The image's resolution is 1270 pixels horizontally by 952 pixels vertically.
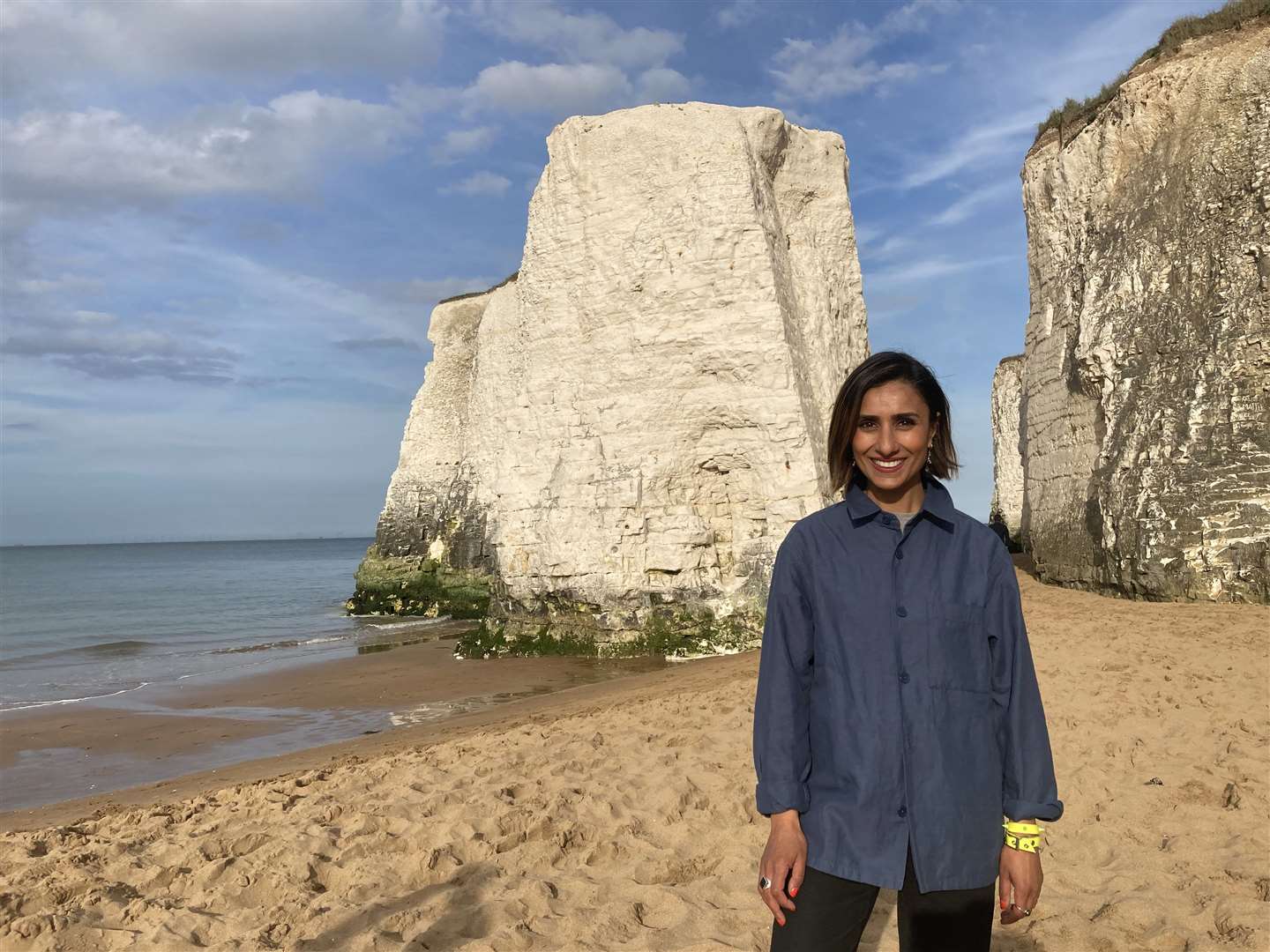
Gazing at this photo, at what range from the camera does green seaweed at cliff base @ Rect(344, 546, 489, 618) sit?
25.4 metres

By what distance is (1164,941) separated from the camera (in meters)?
3.11

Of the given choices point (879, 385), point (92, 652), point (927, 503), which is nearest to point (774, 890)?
point (927, 503)

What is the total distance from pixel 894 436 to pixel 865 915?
1104 millimetres

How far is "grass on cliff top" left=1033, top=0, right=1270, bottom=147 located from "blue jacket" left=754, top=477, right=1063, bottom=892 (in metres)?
13.9

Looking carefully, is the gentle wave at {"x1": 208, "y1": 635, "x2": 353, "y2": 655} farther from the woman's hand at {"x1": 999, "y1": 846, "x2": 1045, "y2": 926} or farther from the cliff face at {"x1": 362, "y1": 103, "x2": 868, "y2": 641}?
the woman's hand at {"x1": 999, "y1": 846, "x2": 1045, "y2": 926}

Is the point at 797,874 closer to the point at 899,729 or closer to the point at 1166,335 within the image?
the point at 899,729

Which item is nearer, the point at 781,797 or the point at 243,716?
the point at 781,797

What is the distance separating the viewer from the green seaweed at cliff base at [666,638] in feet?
42.9

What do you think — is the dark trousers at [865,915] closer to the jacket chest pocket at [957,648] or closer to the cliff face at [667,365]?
the jacket chest pocket at [957,648]

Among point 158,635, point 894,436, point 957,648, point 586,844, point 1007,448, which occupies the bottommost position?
point 158,635

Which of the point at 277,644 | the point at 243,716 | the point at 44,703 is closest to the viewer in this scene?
the point at 243,716

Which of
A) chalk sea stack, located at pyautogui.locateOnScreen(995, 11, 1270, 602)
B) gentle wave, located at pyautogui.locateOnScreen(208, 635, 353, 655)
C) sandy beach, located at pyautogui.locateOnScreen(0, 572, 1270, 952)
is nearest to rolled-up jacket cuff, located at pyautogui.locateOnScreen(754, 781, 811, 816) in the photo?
sandy beach, located at pyautogui.locateOnScreen(0, 572, 1270, 952)

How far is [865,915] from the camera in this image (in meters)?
1.99

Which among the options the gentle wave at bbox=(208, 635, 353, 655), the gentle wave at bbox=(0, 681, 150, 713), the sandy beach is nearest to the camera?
the sandy beach
